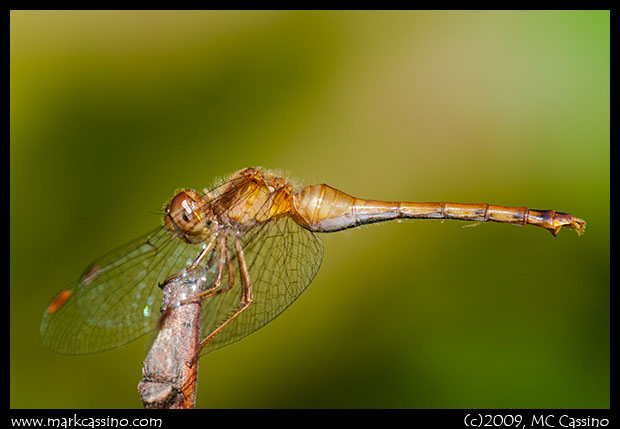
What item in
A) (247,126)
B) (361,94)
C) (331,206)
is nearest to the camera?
(331,206)

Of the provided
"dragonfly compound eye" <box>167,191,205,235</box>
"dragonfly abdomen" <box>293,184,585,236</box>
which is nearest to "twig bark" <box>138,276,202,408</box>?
"dragonfly compound eye" <box>167,191,205,235</box>

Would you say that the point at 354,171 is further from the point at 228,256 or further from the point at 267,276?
the point at 228,256

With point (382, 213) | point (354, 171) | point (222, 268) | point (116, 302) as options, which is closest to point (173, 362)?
point (222, 268)

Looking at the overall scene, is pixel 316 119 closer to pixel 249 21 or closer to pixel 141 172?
pixel 249 21
